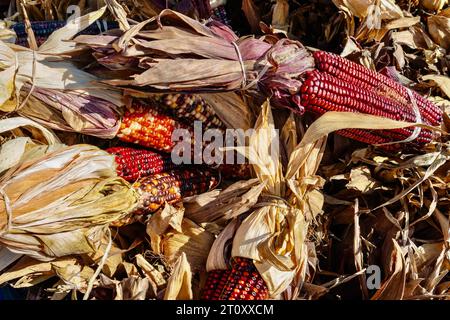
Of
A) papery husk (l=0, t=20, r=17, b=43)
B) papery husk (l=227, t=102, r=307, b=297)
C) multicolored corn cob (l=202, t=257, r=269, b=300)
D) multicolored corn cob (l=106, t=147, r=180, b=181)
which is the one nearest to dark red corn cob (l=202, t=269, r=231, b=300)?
multicolored corn cob (l=202, t=257, r=269, b=300)

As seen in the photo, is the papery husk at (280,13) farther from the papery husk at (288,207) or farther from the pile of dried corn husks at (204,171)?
the papery husk at (288,207)

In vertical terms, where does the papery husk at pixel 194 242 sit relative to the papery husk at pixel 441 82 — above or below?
below

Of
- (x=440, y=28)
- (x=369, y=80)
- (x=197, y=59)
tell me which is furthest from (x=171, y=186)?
(x=440, y=28)

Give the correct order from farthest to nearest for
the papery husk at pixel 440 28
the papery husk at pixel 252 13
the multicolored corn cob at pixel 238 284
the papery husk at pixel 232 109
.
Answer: the papery husk at pixel 440 28 → the papery husk at pixel 252 13 → the papery husk at pixel 232 109 → the multicolored corn cob at pixel 238 284

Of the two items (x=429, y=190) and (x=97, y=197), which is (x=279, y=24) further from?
(x=97, y=197)

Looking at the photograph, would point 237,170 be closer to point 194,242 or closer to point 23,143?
point 194,242

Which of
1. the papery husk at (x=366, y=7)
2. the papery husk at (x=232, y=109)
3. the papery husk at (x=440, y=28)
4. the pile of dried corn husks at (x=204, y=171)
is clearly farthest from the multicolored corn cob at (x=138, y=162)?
the papery husk at (x=440, y=28)

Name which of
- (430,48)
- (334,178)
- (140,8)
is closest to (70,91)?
(140,8)
